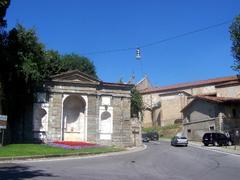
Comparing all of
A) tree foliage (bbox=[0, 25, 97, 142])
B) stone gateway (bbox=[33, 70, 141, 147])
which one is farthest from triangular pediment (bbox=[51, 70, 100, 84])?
tree foliage (bbox=[0, 25, 97, 142])

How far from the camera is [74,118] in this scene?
44094mm

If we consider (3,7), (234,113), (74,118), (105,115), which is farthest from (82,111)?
(234,113)

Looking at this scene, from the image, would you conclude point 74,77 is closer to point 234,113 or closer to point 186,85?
point 234,113

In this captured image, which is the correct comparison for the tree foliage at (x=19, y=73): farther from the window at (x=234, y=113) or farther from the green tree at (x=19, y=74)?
the window at (x=234, y=113)

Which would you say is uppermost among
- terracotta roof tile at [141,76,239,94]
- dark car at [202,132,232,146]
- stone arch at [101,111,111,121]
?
terracotta roof tile at [141,76,239,94]

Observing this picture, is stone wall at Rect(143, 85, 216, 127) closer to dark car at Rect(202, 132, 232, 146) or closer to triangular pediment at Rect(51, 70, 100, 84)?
dark car at Rect(202, 132, 232, 146)

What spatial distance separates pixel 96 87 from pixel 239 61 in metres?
18.9

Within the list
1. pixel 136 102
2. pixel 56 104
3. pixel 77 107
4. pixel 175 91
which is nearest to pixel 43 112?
pixel 56 104

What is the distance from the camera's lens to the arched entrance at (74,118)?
4338cm

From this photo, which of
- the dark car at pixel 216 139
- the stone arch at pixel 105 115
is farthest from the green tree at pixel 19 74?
the dark car at pixel 216 139

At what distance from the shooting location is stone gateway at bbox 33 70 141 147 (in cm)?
4156

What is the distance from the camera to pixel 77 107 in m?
44.4

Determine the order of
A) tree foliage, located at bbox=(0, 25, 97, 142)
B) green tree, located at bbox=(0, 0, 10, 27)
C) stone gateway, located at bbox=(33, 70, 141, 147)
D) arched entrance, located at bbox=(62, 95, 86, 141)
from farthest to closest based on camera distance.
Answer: arched entrance, located at bbox=(62, 95, 86, 141)
stone gateway, located at bbox=(33, 70, 141, 147)
tree foliage, located at bbox=(0, 25, 97, 142)
green tree, located at bbox=(0, 0, 10, 27)

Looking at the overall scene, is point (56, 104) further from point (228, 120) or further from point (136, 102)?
Answer: point (228, 120)
